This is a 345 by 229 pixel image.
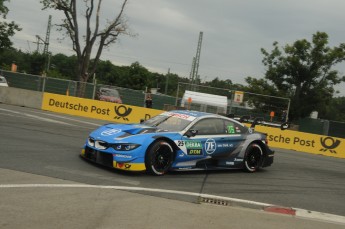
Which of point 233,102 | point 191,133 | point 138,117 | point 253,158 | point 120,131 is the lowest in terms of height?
point 138,117

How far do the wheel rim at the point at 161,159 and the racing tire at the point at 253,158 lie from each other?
252 cm

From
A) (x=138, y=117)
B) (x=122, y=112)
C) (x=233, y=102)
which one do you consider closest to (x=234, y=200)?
(x=138, y=117)

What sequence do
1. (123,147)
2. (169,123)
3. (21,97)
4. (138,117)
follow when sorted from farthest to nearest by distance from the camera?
(21,97) < (138,117) < (169,123) < (123,147)

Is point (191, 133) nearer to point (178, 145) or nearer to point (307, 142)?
point (178, 145)

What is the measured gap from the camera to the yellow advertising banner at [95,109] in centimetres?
2371

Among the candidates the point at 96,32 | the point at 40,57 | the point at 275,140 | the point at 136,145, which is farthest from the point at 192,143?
the point at 40,57

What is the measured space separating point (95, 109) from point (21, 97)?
18.4 feet

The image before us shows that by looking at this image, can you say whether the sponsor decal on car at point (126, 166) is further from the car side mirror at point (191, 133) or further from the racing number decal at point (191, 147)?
the car side mirror at point (191, 133)

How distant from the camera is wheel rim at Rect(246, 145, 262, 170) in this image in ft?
36.1

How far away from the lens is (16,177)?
23.8 ft

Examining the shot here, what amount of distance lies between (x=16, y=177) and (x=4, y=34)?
39258mm

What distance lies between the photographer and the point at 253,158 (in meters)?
11.1

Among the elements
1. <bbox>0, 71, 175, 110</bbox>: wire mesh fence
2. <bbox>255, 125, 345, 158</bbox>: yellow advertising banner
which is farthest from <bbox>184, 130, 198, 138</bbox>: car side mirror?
<bbox>0, 71, 175, 110</bbox>: wire mesh fence

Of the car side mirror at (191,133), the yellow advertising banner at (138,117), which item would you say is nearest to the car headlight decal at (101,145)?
the car side mirror at (191,133)
